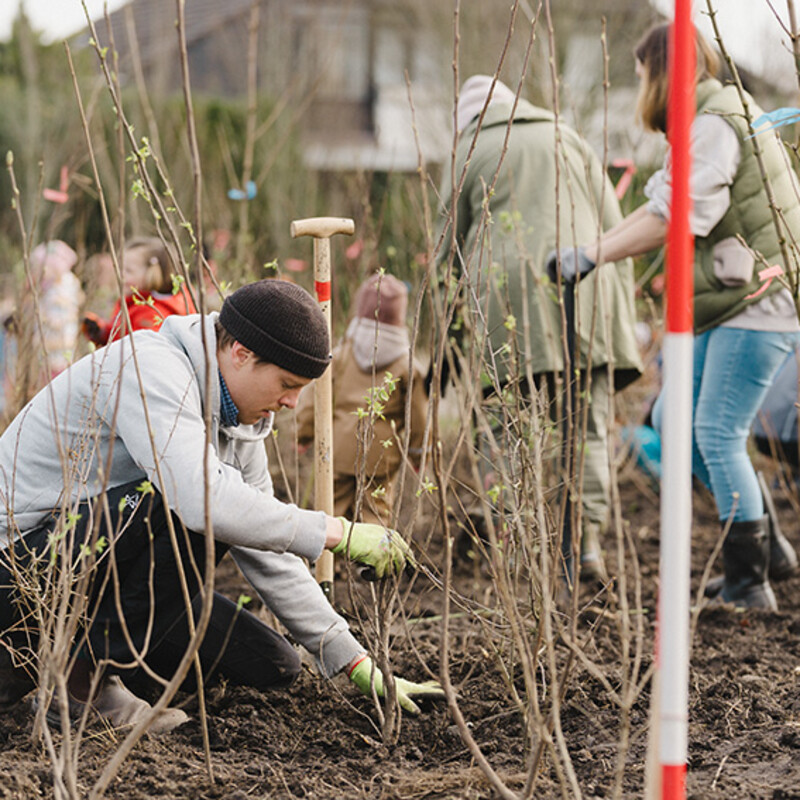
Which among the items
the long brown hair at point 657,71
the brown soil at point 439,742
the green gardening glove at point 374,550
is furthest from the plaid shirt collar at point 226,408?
the long brown hair at point 657,71

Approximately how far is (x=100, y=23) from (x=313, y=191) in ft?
25.3

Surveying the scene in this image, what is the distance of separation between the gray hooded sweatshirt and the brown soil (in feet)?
0.73

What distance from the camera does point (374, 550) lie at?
2.52 m

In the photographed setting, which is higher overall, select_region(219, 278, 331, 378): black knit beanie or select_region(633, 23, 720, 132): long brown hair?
select_region(633, 23, 720, 132): long brown hair

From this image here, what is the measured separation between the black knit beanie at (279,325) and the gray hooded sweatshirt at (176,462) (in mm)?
66

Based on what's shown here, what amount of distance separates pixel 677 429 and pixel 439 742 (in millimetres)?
1282

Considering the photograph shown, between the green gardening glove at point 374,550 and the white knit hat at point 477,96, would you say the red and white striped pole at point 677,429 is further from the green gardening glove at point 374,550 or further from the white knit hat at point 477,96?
the white knit hat at point 477,96

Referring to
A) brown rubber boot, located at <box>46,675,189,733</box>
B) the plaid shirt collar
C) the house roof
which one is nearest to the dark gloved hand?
the plaid shirt collar

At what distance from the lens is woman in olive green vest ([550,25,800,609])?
325 cm

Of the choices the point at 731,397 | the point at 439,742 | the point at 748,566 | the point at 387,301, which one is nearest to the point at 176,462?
the point at 439,742

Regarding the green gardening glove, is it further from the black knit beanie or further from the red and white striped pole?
the red and white striped pole

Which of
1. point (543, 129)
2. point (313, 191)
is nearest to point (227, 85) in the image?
point (313, 191)

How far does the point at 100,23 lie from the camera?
15078mm

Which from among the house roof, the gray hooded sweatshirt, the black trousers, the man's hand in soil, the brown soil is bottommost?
the brown soil
